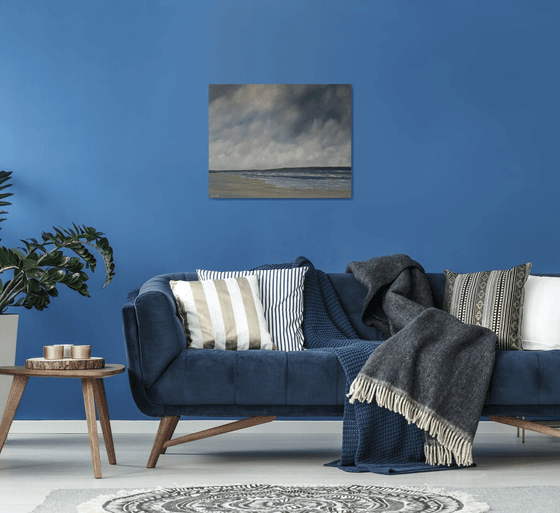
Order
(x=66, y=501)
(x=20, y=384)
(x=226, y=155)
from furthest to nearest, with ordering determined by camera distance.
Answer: (x=226, y=155) → (x=20, y=384) → (x=66, y=501)

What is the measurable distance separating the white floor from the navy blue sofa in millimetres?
211

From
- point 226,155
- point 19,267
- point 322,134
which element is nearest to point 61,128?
point 226,155

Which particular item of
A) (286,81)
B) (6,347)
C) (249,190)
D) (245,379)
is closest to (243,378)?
(245,379)

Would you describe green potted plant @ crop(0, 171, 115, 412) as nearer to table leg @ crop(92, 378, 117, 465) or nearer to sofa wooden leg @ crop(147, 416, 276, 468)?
table leg @ crop(92, 378, 117, 465)

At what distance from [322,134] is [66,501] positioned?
2266mm

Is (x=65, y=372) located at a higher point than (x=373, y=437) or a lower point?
higher

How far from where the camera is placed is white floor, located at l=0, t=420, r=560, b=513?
244cm

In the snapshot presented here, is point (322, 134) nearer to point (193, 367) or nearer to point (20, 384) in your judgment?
point (193, 367)

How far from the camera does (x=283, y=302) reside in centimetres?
321

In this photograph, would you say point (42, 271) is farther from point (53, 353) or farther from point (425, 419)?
point (425, 419)

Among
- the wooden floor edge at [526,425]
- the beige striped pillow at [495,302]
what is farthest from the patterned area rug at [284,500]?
the beige striped pillow at [495,302]

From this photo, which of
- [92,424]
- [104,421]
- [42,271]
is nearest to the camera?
[92,424]

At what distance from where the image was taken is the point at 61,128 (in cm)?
370

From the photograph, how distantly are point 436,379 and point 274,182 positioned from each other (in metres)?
1.50
